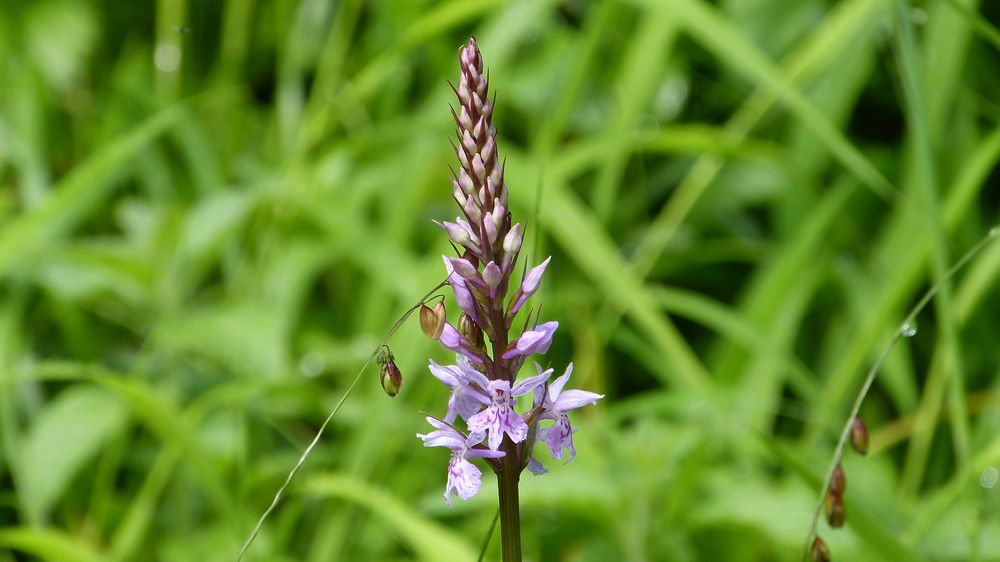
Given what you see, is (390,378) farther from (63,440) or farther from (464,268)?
(63,440)

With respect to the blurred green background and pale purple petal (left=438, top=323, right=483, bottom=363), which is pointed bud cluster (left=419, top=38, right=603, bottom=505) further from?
the blurred green background

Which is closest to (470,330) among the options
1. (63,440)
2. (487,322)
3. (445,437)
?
(487,322)

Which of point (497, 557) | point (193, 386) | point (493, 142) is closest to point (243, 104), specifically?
point (193, 386)

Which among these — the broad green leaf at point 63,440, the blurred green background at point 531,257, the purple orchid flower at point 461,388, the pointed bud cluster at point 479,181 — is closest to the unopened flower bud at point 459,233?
the pointed bud cluster at point 479,181

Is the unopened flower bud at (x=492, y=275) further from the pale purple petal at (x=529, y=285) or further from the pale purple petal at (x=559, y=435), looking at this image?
the pale purple petal at (x=559, y=435)

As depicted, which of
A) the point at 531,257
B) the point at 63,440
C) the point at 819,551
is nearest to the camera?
the point at 819,551

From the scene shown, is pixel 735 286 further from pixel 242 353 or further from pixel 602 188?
pixel 242 353

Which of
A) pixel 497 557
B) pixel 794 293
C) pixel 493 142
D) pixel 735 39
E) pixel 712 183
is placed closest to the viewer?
pixel 493 142
